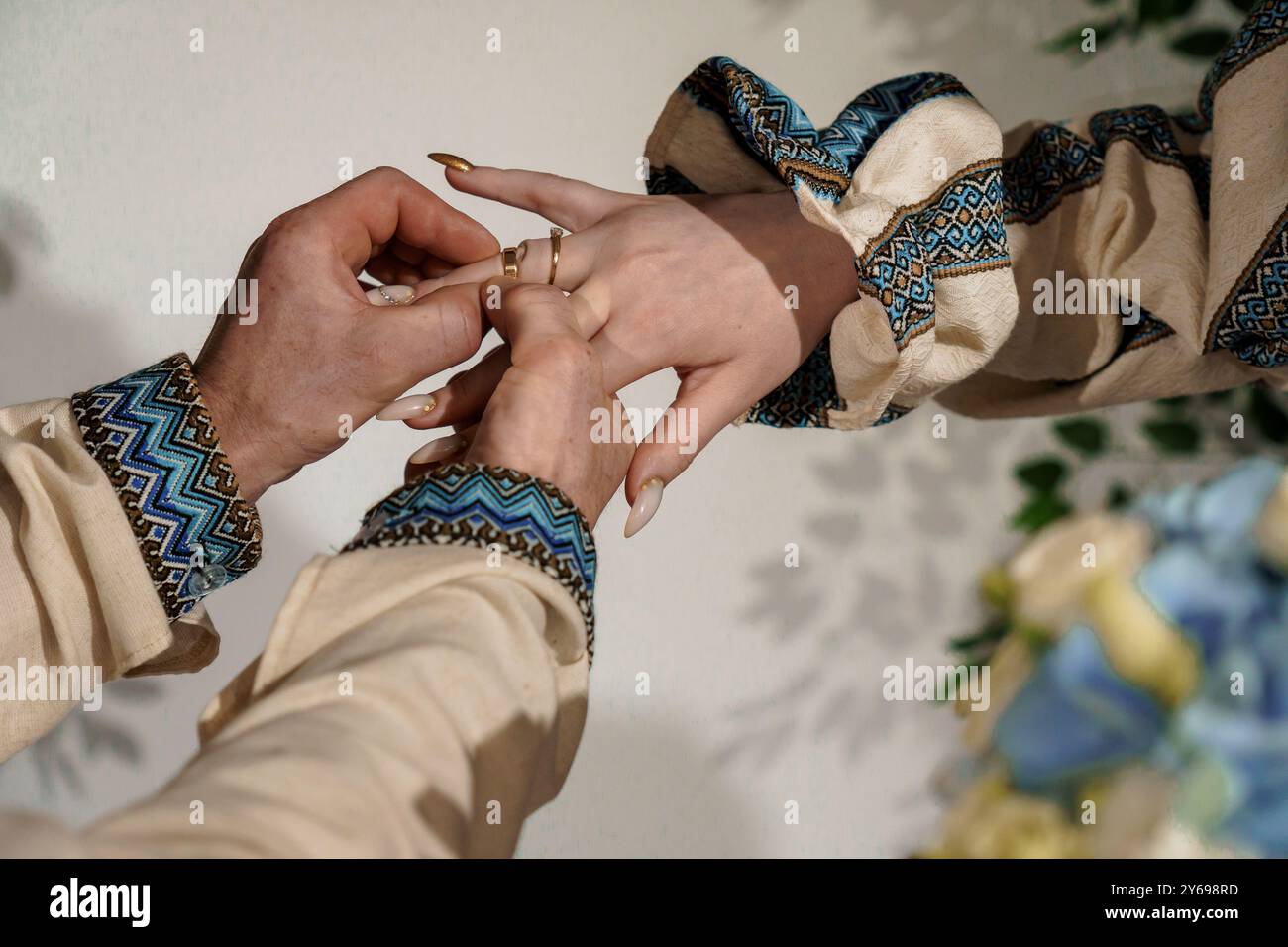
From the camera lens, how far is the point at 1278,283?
1.71 ft

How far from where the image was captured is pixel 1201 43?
2.69ft

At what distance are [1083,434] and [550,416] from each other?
1.96ft

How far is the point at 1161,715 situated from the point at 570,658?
0.81ft

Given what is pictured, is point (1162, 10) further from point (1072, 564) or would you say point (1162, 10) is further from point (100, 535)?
point (100, 535)

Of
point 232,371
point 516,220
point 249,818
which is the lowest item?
point 249,818

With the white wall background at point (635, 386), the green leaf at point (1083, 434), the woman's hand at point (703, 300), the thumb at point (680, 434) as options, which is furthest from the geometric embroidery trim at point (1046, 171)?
the white wall background at point (635, 386)

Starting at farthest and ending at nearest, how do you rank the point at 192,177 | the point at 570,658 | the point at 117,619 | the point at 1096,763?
the point at 192,177
the point at 117,619
the point at 570,658
the point at 1096,763

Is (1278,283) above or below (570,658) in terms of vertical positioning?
above

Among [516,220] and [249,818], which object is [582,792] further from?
[249,818]

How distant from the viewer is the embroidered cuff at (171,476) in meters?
0.56

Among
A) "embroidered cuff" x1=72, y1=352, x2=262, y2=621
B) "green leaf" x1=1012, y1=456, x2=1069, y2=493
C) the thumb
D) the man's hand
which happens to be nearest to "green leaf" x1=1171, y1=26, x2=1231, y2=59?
"green leaf" x1=1012, y1=456, x2=1069, y2=493

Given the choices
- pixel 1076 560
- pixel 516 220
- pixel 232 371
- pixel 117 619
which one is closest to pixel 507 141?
pixel 516 220

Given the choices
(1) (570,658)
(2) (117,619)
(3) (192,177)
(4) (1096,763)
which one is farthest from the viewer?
(3) (192,177)

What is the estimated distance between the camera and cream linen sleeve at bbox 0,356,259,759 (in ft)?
1.74
